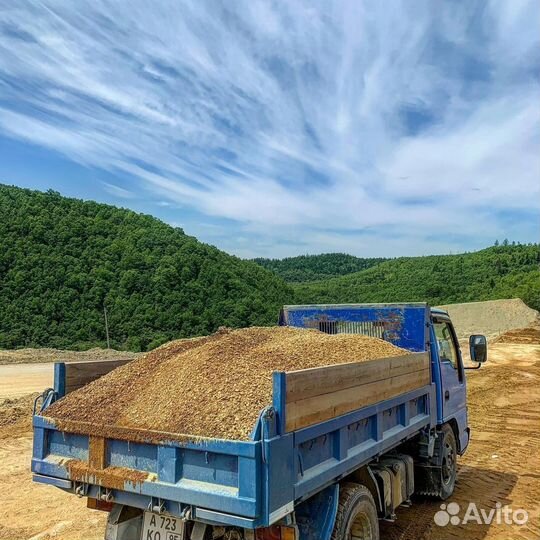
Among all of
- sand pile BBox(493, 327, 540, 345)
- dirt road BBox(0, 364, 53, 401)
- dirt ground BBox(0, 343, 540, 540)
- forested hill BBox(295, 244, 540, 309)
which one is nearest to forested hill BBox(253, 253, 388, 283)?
forested hill BBox(295, 244, 540, 309)

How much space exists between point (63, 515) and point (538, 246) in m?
79.6

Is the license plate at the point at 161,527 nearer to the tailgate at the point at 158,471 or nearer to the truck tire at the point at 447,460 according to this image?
the tailgate at the point at 158,471

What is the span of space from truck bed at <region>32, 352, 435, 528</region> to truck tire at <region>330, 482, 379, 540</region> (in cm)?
20

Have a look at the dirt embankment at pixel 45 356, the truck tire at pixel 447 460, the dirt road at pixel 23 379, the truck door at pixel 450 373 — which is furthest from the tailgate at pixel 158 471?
the dirt embankment at pixel 45 356

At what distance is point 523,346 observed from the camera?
85.8 feet

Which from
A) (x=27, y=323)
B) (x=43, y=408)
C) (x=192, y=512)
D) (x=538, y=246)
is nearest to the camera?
(x=192, y=512)

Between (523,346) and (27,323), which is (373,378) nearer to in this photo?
(523,346)

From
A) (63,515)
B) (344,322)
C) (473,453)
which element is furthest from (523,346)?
(63,515)

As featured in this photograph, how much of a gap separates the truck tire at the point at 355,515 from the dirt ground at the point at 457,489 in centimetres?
126

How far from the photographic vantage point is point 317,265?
336 ft

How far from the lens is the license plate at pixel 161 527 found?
324cm

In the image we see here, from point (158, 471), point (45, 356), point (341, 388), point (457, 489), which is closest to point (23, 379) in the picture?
point (45, 356)

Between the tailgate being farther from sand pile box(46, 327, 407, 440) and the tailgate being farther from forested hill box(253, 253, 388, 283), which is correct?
forested hill box(253, 253, 388, 283)

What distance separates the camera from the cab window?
234 inches
